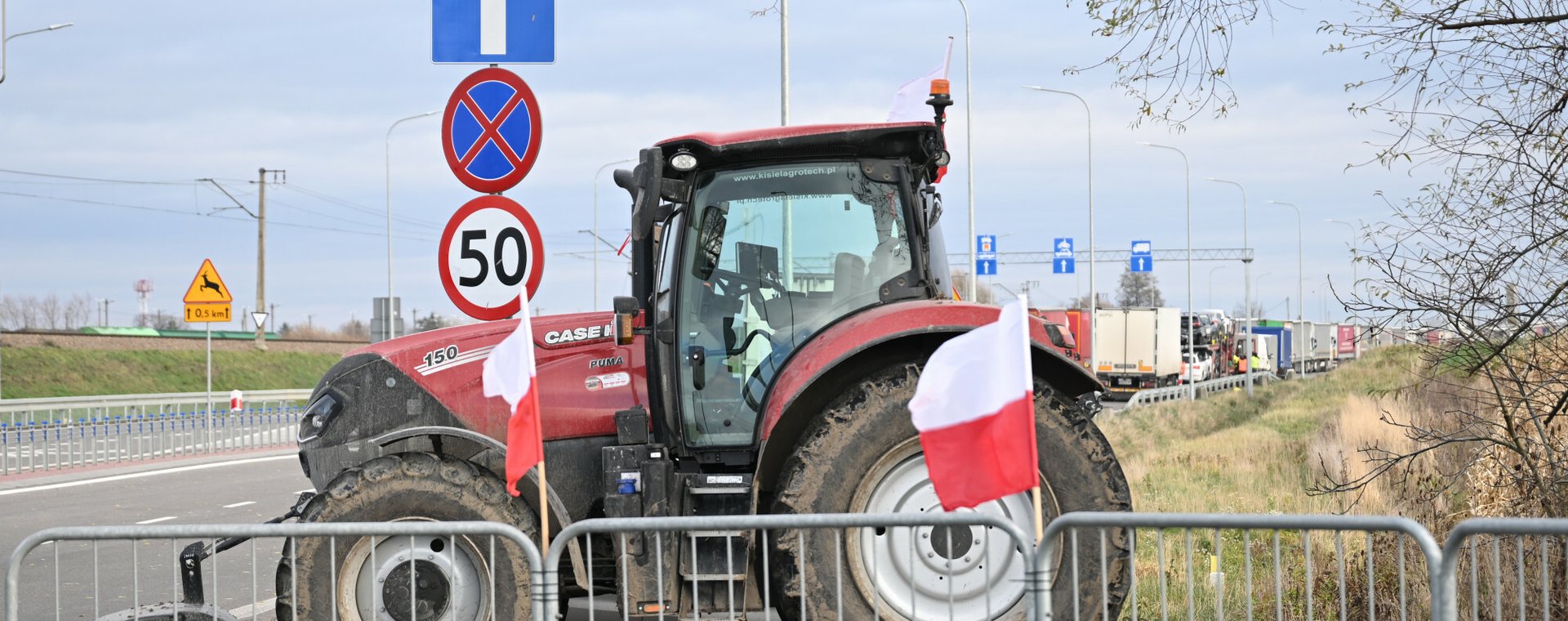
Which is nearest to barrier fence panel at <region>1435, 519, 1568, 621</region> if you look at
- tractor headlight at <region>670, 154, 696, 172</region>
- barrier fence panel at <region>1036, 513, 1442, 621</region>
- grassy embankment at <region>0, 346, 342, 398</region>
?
barrier fence panel at <region>1036, 513, 1442, 621</region>

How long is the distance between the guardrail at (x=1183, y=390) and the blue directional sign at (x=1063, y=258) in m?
6.45

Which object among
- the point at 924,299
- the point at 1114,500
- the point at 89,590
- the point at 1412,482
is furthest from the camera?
the point at 1412,482

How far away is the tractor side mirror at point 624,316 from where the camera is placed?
5789 mm

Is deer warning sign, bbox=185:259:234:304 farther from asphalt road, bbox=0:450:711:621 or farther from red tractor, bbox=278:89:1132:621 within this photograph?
red tractor, bbox=278:89:1132:621

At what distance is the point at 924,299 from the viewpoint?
20.0 feet

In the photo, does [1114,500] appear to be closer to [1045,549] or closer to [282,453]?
[1045,549]

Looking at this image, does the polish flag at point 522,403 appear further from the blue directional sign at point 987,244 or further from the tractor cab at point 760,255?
the blue directional sign at point 987,244

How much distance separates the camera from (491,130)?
26.0ft

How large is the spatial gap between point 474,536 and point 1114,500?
104 inches

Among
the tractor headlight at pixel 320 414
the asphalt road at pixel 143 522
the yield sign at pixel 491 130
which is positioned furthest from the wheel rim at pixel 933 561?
the yield sign at pixel 491 130

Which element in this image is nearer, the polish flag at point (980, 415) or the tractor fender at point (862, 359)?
the polish flag at point (980, 415)

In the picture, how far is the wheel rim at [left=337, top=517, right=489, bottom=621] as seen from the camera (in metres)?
5.71

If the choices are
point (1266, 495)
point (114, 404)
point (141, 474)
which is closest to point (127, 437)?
point (141, 474)

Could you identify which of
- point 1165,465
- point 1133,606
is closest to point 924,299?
point 1133,606
